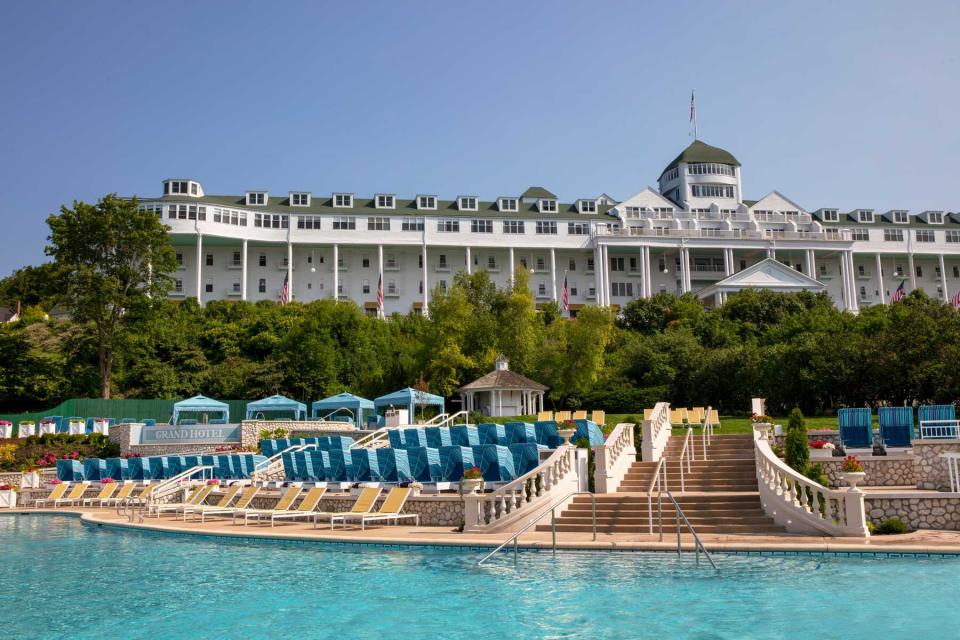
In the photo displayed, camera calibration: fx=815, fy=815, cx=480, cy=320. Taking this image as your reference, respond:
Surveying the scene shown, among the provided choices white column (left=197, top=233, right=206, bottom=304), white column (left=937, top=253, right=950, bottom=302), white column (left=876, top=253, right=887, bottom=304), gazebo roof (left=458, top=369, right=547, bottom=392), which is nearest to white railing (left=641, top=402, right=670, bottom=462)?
gazebo roof (left=458, top=369, right=547, bottom=392)

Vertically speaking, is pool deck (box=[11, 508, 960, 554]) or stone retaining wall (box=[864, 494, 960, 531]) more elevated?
stone retaining wall (box=[864, 494, 960, 531])

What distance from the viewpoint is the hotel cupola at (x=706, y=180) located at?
3071 inches

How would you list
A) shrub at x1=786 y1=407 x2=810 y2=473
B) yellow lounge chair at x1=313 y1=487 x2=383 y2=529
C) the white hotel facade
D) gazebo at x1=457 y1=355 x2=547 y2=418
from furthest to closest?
the white hotel facade, gazebo at x1=457 y1=355 x2=547 y2=418, yellow lounge chair at x1=313 y1=487 x2=383 y2=529, shrub at x1=786 y1=407 x2=810 y2=473

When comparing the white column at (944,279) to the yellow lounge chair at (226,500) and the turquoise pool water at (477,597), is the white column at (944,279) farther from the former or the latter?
the turquoise pool water at (477,597)

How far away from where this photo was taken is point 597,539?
14.7m

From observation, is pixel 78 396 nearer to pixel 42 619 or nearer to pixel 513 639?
pixel 42 619

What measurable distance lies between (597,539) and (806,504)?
391 centimetres

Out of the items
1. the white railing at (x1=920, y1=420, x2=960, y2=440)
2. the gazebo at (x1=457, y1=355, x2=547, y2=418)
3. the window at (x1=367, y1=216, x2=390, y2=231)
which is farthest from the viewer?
the window at (x1=367, y1=216, x2=390, y2=231)

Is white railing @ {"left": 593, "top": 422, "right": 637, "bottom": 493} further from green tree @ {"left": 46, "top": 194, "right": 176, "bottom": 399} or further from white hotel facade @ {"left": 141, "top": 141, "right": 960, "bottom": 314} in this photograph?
white hotel facade @ {"left": 141, "top": 141, "right": 960, "bottom": 314}

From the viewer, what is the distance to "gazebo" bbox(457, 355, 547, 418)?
37156 mm

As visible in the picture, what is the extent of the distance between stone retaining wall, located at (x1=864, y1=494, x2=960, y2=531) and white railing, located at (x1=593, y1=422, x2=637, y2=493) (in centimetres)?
531

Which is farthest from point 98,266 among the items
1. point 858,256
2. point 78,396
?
point 858,256

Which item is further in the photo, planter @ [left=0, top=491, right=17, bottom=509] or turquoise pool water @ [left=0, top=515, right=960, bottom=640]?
planter @ [left=0, top=491, right=17, bottom=509]

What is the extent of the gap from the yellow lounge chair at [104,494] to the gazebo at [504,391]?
15.6 metres
